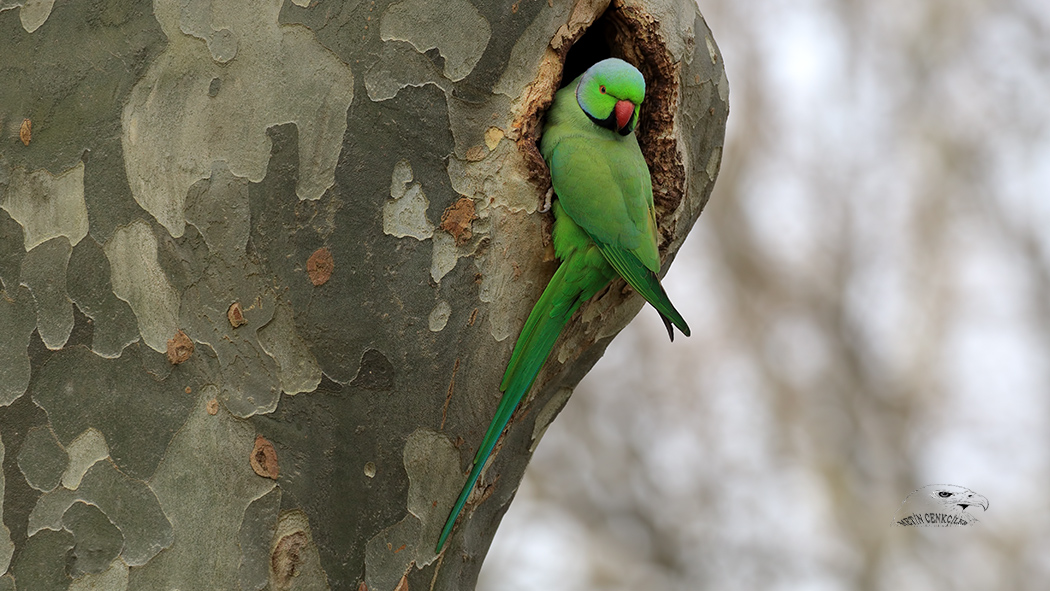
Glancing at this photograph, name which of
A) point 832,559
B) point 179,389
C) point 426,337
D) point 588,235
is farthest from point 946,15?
point 179,389

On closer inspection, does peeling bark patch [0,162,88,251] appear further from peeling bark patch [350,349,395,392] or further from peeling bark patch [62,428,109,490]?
peeling bark patch [350,349,395,392]

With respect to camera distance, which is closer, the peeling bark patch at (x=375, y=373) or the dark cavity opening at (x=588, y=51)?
the peeling bark patch at (x=375, y=373)

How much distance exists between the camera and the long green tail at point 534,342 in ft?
5.19

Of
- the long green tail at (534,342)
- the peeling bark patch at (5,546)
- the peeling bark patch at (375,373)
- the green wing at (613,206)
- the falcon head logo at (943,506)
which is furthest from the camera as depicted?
the falcon head logo at (943,506)

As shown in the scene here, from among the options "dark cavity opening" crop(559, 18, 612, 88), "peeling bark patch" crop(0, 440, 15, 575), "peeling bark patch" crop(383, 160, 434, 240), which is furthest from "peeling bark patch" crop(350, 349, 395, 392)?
"dark cavity opening" crop(559, 18, 612, 88)

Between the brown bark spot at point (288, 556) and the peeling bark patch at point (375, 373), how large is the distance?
0.85 ft

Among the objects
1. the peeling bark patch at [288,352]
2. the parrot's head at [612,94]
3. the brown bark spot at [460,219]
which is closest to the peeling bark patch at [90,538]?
the peeling bark patch at [288,352]

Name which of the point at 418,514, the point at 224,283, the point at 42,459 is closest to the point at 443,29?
the point at 224,283

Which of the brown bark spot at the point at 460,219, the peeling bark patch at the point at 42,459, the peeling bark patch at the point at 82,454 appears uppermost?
the brown bark spot at the point at 460,219

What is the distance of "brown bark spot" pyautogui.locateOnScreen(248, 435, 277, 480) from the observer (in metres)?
1.37

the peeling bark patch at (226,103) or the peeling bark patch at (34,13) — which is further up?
the peeling bark patch at (226,103)

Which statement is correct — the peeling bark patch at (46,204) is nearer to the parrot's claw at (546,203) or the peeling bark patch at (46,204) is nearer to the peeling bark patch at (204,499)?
the peeling bark patch at (204,499)

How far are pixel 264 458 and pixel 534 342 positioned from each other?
517 millimetres

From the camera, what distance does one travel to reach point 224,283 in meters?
1.38
